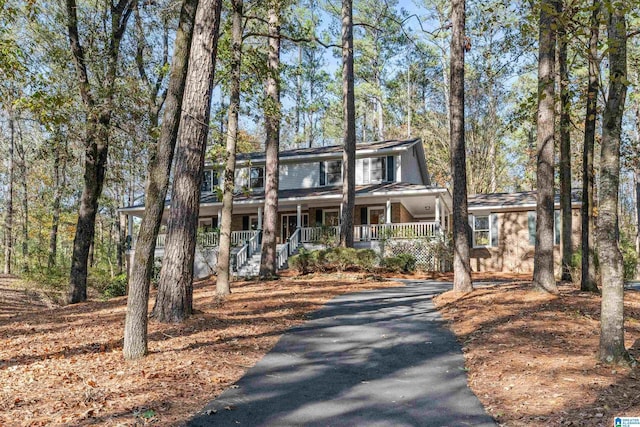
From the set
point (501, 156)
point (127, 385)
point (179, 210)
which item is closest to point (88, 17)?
point (179, 210)

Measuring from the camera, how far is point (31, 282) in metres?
16.6

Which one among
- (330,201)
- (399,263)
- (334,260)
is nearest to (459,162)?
(334,260)

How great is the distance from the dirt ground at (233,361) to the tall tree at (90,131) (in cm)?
327

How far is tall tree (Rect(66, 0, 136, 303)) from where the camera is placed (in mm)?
12750

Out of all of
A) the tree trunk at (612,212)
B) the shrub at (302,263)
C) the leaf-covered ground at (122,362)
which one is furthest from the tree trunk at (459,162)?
the shrub at (302,263)

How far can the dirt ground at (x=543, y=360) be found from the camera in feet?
14.0

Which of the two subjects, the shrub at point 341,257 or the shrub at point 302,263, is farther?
the shrub at point 302,263

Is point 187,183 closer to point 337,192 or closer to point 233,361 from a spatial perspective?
point 233,361

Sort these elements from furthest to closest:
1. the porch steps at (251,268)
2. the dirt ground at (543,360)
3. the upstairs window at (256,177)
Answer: the upstairs window at (256,177) → the porch steps at (251,268) → the dirt ground at (543,360)

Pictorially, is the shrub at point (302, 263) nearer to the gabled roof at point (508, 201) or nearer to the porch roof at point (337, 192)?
the porch roof at point (337, 192)

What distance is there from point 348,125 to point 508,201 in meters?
9.54

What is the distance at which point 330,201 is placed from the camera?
23297 millimetres

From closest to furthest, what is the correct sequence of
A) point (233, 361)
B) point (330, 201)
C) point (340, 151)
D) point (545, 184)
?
point (233, 361) < point (545, 184) < point (330, 201) < point (340, 151)

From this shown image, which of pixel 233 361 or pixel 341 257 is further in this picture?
pixel 341 257
